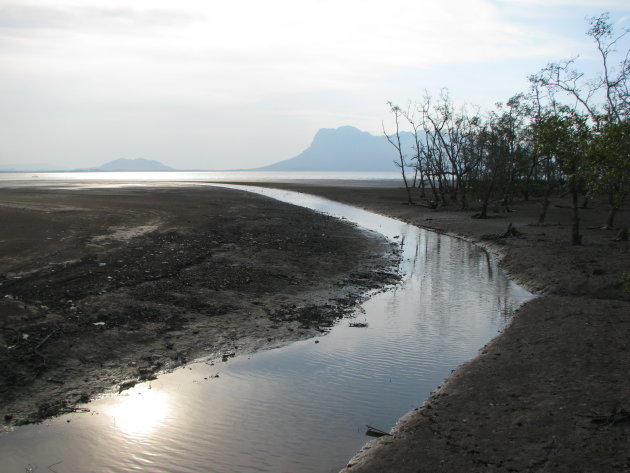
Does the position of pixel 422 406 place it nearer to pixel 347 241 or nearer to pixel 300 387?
pixel 300 387

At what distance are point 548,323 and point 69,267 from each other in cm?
1305

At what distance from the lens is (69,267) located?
1466 centimetres

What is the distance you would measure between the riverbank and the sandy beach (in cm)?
3

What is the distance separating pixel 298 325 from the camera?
12039 mm

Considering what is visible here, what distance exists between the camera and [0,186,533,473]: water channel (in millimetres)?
6512

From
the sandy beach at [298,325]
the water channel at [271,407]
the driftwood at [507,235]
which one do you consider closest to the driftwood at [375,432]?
the water channel at [271,407]

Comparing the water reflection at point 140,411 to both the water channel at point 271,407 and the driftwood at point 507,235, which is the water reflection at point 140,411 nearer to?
the water channel at point 271,407

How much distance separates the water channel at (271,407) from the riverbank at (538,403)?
598 mm

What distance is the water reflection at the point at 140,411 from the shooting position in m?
7.27

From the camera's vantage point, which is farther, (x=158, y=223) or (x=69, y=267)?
(x=158, y=223)

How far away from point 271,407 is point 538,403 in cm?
406

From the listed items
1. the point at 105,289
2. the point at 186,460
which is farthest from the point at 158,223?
the point at 186,460

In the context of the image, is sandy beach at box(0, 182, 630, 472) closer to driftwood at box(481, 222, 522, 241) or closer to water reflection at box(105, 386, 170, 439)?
water reflection at box(105, 386, 170, 439)

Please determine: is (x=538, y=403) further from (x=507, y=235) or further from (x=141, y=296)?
(x=507, y=235)
